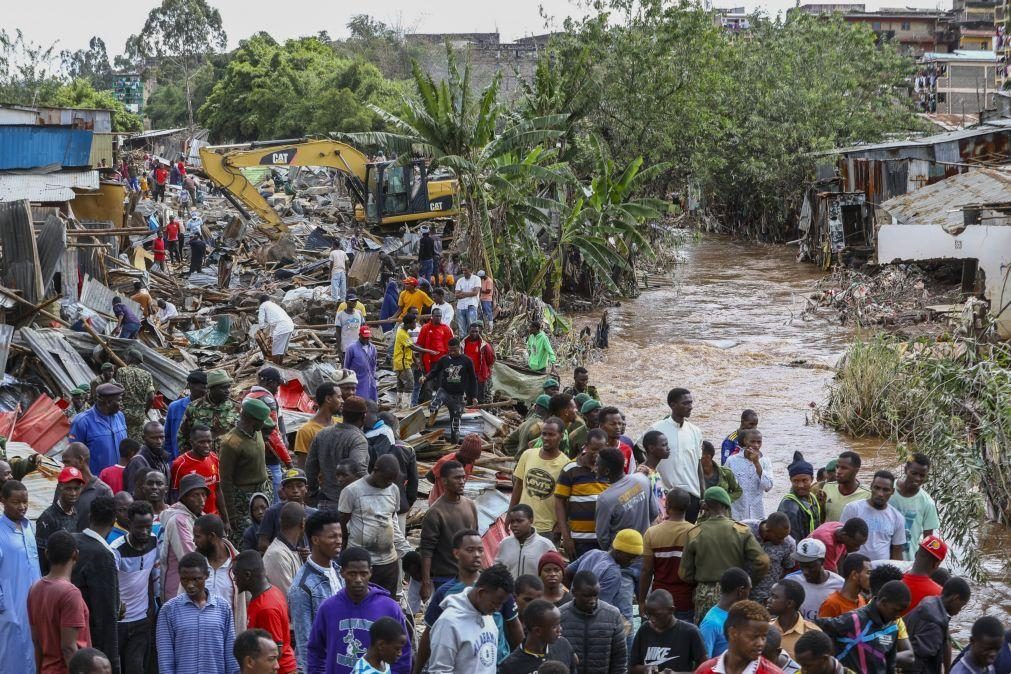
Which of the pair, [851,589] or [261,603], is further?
[851,589]

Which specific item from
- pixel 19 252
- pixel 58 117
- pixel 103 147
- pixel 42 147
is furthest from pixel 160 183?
pixel 19 252

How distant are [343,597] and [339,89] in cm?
4493

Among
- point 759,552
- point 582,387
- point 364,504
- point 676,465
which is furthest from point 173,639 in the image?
point 582,387

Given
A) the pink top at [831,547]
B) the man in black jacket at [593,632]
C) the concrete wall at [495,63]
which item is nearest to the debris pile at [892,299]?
the pink top at [831,547]

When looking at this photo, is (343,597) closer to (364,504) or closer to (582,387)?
(364,504)

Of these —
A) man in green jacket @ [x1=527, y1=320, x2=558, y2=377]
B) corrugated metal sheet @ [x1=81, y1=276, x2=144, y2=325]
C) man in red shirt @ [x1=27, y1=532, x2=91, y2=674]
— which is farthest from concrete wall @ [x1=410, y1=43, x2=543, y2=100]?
man in red shirt @ [x1=27, y1=532, x2=91, y2=674]

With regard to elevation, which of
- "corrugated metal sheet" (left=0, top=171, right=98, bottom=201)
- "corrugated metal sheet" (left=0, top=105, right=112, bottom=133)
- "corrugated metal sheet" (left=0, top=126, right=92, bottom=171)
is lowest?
"corrugated metal sheet" (left=0, top=171, right=98, bottom=201)

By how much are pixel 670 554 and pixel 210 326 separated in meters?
13.5

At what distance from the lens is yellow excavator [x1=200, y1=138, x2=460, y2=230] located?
25.6 m

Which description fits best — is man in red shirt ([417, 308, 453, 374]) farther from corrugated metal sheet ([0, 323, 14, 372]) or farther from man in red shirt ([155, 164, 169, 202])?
man in red shirt ([155, 164, 169, 202])

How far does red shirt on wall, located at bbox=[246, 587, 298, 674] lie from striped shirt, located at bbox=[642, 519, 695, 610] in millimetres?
2073

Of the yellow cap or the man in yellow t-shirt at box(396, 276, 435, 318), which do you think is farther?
the man in yellow t-shirt at box(396, 276, 435, 318)

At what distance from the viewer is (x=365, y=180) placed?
87.0 ft

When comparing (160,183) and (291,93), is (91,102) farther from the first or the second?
(160,183)
